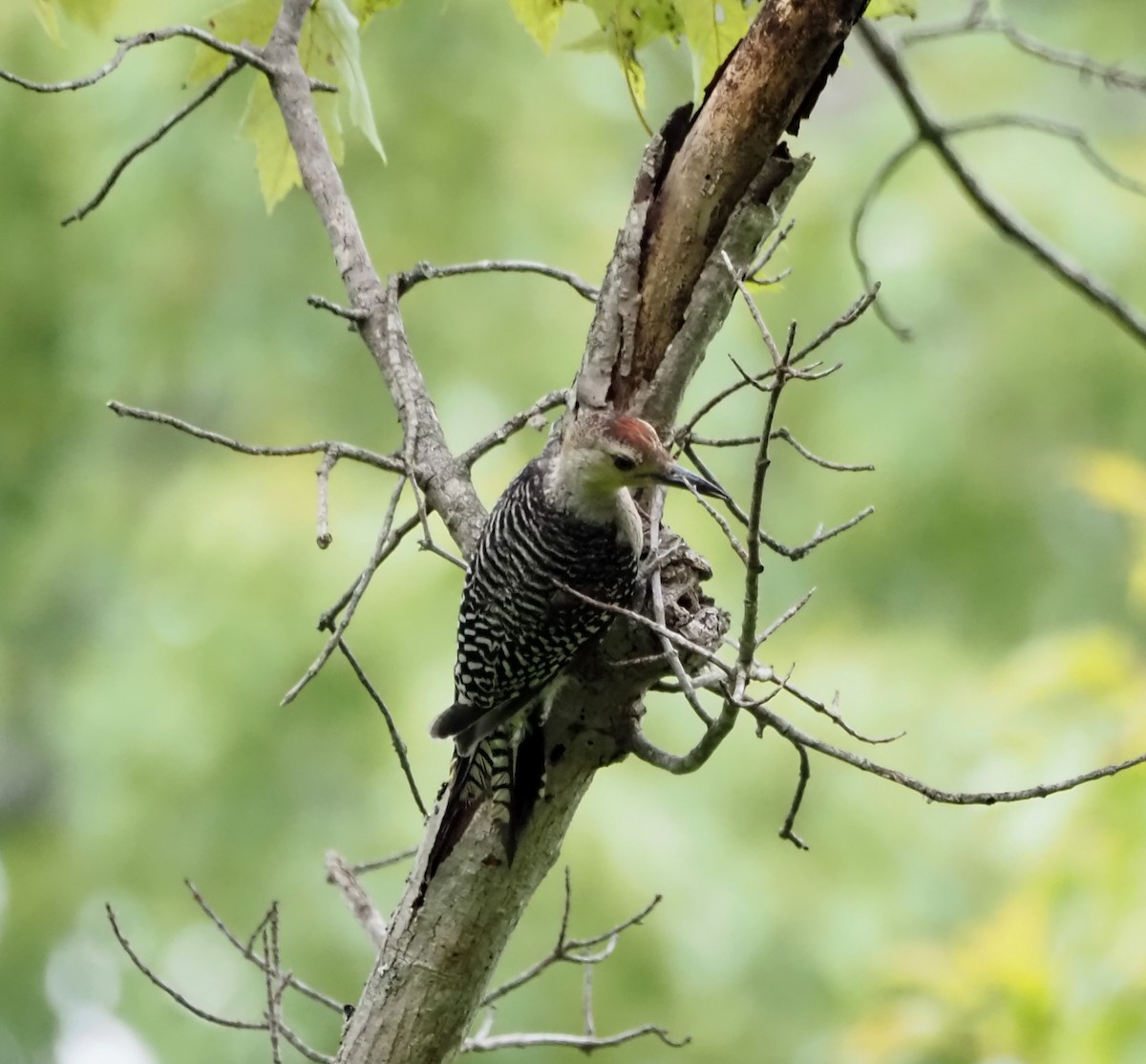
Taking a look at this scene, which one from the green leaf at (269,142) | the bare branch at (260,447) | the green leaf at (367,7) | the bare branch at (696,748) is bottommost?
the bare branch at (696,748)

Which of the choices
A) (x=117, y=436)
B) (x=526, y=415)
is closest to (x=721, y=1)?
(x=526, y=415)

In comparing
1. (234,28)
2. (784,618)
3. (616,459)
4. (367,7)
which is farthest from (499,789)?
(234,28)

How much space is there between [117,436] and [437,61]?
89.5 inches

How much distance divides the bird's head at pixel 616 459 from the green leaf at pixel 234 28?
0.90m

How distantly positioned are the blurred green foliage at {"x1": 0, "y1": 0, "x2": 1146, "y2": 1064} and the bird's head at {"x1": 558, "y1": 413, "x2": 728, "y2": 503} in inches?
75.4

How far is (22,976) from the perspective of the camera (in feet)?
19.3

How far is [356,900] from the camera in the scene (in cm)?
254

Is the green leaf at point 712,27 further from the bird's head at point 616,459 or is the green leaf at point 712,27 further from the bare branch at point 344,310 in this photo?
the bare branch at point 344,310

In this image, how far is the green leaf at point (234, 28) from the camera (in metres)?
2.46

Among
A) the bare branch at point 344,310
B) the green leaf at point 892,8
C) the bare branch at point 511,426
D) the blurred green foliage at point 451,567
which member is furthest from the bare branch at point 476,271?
the blurred green foliage at point 451,567

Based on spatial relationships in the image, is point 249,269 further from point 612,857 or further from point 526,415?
point 526,415

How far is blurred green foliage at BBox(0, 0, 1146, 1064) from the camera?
4680mm

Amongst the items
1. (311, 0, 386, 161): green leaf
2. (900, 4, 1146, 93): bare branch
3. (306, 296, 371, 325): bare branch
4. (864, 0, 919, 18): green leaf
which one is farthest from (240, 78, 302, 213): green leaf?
(900, 4, 1146, 93): bare branch

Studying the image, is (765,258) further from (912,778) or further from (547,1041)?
(547,1041)
